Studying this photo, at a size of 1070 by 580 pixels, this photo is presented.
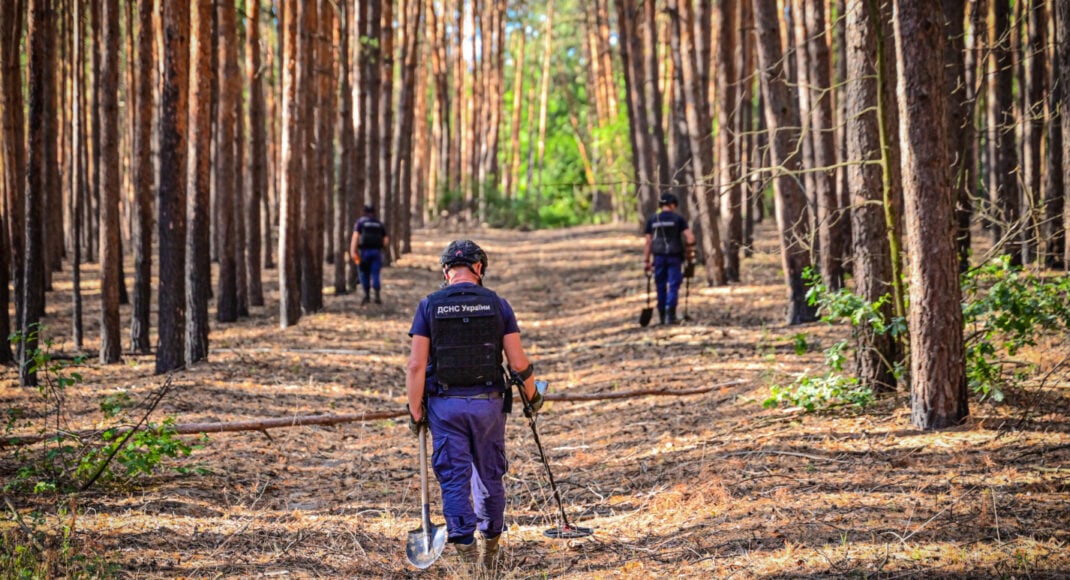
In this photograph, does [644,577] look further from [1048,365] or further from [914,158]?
[1048,365]

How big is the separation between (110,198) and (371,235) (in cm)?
628

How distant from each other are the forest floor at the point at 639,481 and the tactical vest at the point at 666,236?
1.65 meters

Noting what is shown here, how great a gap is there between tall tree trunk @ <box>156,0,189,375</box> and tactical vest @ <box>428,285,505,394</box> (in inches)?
319

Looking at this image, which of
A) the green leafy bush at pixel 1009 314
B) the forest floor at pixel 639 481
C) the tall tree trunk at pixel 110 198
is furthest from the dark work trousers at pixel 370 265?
the green leafy bush at pixel 1009 314

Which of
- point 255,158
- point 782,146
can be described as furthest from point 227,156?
point 782,146

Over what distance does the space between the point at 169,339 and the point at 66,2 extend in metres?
13.4

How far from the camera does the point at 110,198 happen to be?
Answer: 14.0m

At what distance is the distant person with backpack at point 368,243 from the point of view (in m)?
19.7

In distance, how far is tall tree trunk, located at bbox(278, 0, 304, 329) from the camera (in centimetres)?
1806

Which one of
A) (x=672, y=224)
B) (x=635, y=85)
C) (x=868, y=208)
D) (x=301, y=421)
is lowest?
(x=301, y=421)

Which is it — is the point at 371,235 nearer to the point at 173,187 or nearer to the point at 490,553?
the point at 173,187

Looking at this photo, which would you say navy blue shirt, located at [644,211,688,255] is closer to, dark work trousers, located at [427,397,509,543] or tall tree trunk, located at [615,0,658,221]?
dark work trousers, located at [427,397,509,543]

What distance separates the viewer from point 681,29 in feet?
78.9

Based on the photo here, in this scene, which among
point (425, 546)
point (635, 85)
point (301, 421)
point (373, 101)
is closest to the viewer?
point (425, 546)
